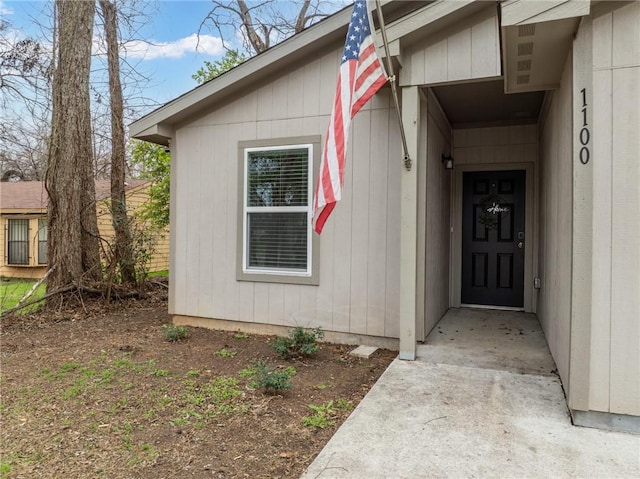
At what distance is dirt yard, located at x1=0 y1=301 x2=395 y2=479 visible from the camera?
2336 mm

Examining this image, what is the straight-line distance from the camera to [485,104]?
A: 5.07m

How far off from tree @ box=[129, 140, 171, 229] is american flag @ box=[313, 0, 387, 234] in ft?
23.8

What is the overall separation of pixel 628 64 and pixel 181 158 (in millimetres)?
4572

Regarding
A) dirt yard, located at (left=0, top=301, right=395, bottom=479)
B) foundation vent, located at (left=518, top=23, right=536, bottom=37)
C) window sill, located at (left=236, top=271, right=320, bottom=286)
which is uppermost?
foundation vent, located at (left=518, top=23, right=536, bottom=37)

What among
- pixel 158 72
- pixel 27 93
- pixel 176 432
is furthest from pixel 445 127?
pixel 27 93

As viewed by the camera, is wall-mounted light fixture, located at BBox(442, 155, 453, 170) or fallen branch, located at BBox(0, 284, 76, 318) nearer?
wall-mounted light fixture, located at BBox(442, 155, 453, 170)

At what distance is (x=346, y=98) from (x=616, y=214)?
178 centimetres

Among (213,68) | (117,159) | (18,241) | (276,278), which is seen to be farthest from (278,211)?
(18,241)

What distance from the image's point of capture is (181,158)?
5422mm

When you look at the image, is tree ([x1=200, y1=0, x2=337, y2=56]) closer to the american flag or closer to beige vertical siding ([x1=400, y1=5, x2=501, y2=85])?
beige vertical siding ([x1=400, y1=5, x2=501, y2=85])

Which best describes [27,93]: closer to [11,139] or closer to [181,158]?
[11,139]

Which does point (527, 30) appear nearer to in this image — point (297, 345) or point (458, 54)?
point (458, 54)

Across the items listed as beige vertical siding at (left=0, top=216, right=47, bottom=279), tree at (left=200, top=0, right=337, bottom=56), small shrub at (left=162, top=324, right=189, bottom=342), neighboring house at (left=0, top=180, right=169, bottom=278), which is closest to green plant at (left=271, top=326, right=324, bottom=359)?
small shrub at (left=162, top=324, right=189, bottom=342)

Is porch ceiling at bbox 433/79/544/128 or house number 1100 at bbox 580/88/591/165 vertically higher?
porch ceiling at bbox 433/79/544/128
